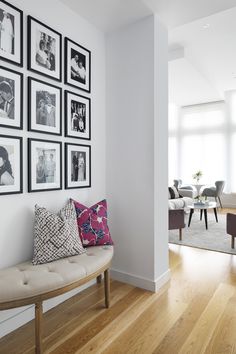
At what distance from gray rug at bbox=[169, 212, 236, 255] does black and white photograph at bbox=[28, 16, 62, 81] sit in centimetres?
316

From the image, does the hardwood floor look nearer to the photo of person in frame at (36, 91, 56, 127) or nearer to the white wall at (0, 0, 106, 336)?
the white wall at (0, 0, 106, 336)

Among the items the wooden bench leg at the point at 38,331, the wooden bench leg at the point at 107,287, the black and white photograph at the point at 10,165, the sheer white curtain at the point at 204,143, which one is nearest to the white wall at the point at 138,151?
the wooden bench leg at the point at 107,287

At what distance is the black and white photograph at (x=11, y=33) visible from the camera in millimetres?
1819

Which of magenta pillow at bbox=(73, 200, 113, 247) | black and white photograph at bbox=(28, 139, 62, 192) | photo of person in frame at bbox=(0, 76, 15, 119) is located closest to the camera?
photo of person in frame at bbox=(0, 76, 15, 119)

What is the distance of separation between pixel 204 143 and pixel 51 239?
24.2 feet

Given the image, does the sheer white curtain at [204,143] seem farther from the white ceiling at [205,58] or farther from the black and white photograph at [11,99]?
the black and white photograph at [11,99]

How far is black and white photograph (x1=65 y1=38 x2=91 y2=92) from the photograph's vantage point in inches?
92.7

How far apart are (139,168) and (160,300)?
128 cm

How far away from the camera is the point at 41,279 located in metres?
1.64

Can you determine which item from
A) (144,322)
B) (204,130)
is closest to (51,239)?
(144,322)

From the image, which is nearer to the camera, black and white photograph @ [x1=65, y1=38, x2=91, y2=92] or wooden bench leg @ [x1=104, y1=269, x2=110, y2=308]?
wooden bench leg @ [x1=104, y1=269, x2=110, y2=308]

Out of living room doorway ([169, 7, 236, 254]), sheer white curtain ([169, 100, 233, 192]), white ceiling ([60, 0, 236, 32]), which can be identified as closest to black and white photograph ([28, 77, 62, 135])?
white ceiling ([60, 0, 236, 32])

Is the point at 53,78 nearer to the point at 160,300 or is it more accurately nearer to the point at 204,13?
the point at 204,13

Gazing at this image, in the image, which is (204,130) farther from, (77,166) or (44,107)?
(44,107)
